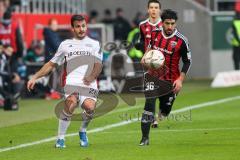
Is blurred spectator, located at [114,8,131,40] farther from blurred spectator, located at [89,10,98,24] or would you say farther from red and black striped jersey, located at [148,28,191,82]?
red and black striped jersey, located at [148,28,191,82]

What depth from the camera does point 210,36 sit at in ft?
118

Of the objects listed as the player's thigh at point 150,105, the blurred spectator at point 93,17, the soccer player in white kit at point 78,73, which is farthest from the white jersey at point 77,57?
the blurred spectator at point 93,17

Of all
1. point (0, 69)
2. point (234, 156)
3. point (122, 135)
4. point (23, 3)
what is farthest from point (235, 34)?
point (234, 156)

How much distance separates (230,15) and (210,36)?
3.46 feet

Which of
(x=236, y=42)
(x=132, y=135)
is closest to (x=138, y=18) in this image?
(x=236, y=42)

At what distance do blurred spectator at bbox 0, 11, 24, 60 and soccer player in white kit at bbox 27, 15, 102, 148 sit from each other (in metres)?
8.67

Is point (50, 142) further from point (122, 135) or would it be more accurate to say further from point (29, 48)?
point (29, 48)

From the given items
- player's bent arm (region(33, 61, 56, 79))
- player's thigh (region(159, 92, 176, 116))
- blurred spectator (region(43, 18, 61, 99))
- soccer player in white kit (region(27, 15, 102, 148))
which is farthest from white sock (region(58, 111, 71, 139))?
blurred spectator (region(43, 18, 61, 99))

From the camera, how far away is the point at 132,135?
653 inches

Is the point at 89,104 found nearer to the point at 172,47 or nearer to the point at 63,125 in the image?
the point at 63,125

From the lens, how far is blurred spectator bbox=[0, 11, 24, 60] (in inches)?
930

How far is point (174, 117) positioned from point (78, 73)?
5540 millimetres

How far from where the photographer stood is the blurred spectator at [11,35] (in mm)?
23609

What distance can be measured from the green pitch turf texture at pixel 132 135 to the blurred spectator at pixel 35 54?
10.1 feet
